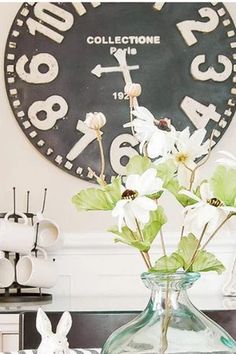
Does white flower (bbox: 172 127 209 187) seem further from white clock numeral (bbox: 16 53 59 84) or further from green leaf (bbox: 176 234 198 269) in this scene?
white clock numeral (bbox: 16 53 59 84)

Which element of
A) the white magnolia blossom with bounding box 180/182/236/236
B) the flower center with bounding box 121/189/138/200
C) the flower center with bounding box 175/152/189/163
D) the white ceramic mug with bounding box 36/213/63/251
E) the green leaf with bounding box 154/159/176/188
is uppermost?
the flower center with bounding box 175/152/189/163

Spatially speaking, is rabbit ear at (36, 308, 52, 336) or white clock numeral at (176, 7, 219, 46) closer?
rabbit ear at (36, 308, 52, 336)

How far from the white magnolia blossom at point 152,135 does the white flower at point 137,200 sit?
46 millimetres

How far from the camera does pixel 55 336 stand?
870 mm

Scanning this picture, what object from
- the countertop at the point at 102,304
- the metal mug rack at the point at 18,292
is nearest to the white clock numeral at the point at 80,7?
the metal mug rack at the point at 18,292

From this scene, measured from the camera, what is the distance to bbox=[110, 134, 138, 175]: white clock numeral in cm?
235

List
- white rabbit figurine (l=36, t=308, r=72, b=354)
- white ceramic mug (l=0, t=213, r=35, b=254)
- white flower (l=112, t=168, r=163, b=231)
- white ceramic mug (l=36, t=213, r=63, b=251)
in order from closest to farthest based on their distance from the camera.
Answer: white flower (l=112, t=168, r=163, b=231)
white rabbit figurine (l=36, t=308, r=72, b=354)
white ceramic mug (l=0, t=213, r=35, b=254)
white ceramic mug (l=36, t=213, r=63, b=251)

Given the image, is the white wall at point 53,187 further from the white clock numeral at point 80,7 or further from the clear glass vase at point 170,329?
the clear glass vase at point 170,329

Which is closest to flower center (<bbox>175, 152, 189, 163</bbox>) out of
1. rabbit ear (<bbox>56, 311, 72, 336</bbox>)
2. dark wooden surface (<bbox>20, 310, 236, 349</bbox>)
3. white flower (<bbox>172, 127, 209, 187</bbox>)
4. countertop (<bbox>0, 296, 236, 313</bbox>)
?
white flower (<bbox>172, 127, 209, 187</bbox>)

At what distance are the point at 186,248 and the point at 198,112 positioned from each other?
1651 millimetres

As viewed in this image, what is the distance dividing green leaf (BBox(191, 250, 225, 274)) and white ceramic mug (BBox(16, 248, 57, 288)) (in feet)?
4.31

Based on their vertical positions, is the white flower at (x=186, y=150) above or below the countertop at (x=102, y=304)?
above

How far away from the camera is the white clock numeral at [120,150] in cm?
235

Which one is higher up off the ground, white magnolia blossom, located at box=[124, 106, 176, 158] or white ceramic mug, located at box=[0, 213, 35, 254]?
white magnolia blossom, located at box=[124, 106, 176, 158]
